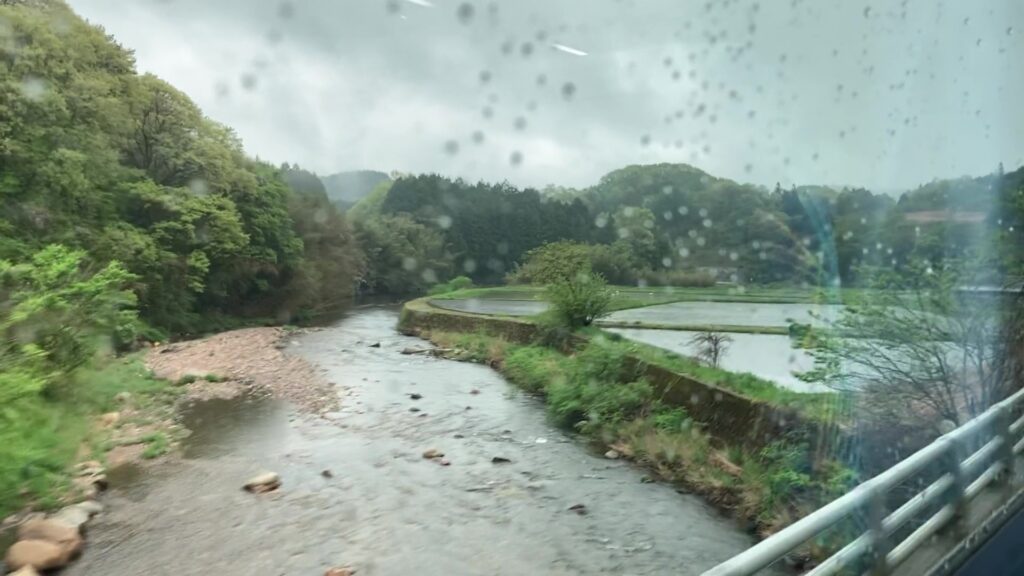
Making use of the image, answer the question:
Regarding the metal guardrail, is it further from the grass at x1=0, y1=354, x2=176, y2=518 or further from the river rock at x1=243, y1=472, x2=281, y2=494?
the grass at x1=0, y1=354, x2=176, y2=518

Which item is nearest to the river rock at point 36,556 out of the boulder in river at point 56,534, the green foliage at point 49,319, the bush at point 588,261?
the boulder in river at point 56,534

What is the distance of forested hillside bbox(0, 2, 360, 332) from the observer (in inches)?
550

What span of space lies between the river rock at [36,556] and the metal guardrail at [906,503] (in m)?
5.50

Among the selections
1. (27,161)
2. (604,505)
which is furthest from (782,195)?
(27,161)

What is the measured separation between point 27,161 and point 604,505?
44.7 feet

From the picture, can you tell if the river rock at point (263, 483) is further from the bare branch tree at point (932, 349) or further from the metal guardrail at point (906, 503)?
the metal guardrail at point (906, 503)

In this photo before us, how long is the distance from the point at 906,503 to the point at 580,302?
39.9 ft

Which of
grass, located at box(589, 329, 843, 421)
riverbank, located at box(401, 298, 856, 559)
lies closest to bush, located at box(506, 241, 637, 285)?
riverbank, located at box(401, 298, 856, 559)

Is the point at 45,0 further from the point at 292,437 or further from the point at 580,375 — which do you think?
the point at 580,375

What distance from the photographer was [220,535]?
20.0ft

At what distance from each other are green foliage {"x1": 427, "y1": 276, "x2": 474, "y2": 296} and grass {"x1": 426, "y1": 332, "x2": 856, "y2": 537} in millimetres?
20851

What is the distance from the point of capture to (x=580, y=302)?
14.8 metres

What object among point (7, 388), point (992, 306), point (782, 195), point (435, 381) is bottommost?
point (435, 381)

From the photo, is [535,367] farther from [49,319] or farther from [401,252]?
[401,252]
